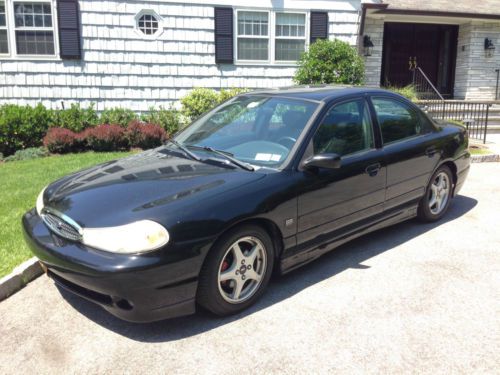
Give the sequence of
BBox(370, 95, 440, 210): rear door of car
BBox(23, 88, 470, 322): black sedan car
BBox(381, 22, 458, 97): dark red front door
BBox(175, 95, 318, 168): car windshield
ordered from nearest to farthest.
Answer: BBox(23, 88, 470, 322): black sedan car < BBox(175, 95, 318, 168): car windshield < BBox(370, 95, 440, 210): rear door of car < BBox(381, 22, 458, 97): dark red front door

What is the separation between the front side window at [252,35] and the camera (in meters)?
12.2

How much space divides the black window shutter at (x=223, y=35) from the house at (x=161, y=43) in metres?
0.02

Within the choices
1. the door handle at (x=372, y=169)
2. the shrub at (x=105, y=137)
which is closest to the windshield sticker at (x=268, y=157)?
the door handle at (x=372, y=169)

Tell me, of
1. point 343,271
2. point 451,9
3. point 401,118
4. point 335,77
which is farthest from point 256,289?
point 451,9

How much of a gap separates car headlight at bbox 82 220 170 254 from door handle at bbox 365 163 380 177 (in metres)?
2.14

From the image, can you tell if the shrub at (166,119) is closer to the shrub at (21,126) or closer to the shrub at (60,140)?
the shrub at (60,140)

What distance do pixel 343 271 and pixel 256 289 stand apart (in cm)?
100

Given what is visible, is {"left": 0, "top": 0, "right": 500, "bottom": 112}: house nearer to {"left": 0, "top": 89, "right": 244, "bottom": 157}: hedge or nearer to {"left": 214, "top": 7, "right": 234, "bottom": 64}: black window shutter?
{"left": 214, "top": 7, "right": 234, "bottom": 64}: black window shutter

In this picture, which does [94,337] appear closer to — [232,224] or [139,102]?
[232,224]

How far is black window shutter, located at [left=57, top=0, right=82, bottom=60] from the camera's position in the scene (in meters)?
11.0

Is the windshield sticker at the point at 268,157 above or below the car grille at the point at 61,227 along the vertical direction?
above

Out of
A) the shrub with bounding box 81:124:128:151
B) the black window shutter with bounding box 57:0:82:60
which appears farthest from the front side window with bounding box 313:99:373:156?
the black window shutter with bounding box 57:0:82:60

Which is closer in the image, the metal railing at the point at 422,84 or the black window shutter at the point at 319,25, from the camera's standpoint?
the black window shutter at the point at 319,25

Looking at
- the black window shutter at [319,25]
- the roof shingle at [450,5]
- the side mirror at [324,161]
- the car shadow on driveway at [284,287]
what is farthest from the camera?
the roof shingle at [450,5]
